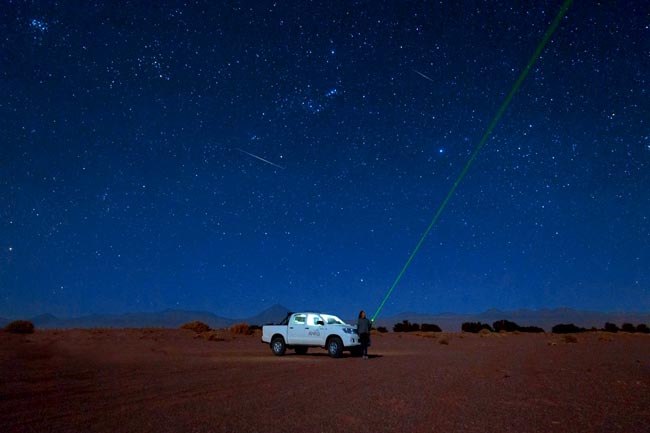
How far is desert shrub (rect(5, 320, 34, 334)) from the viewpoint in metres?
36.0

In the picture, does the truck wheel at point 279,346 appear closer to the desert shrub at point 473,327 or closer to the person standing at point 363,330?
the person standing at point 363,330

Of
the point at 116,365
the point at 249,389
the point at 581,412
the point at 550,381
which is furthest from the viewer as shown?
the point at 116,365

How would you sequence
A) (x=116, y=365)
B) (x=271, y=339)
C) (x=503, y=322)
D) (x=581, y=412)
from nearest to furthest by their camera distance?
(x=581, y=412), (x=116, y=365), (x=271, y=339), (x=503, y=322)

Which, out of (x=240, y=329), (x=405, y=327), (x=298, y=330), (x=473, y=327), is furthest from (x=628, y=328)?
(x=298, y=330)

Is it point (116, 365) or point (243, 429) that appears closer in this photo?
point (243, 429)

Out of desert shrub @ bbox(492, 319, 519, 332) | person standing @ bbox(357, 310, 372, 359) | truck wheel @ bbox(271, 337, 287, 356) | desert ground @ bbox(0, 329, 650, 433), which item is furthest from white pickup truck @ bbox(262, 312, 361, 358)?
desert shrub @ bbox(492, 319, 519, 332)

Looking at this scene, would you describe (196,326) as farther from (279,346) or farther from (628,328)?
(628,328)

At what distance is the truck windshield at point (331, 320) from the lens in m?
23.8

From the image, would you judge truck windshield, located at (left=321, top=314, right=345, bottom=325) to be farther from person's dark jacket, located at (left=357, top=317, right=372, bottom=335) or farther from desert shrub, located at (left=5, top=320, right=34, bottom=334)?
desert shrub, located at (left=5, top=320, right=34, bottom=334)

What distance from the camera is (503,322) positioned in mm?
76625

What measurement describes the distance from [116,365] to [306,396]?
9.37m

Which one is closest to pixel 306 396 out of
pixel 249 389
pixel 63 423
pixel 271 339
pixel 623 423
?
pixel 249 389

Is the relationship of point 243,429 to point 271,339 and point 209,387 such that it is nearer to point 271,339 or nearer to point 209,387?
point 209,387

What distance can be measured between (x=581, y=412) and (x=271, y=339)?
17457mm
